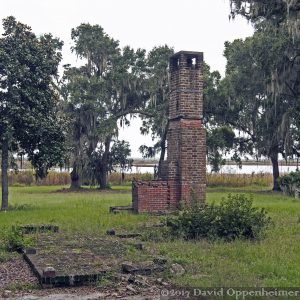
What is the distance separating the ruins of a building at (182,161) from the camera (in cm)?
1473

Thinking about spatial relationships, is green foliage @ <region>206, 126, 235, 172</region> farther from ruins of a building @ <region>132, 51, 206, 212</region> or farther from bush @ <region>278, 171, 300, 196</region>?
ruins of a building @ <region>132, 51, 206, 212</region>

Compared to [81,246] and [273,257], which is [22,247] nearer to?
[81,246]

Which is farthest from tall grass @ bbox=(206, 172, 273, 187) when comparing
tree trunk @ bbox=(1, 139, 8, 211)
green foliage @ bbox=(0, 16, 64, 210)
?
tree trunk @ bbox=(1, 139, 8, 211)

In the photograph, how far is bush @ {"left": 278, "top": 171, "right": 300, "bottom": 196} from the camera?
2431cm

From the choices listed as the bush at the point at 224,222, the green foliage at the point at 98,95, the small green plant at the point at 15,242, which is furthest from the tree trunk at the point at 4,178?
the green foliage at the point at 98,95

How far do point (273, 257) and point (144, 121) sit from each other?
1056 inches

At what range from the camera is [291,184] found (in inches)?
976

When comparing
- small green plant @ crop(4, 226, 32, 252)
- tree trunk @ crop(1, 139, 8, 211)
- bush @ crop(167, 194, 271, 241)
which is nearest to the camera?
small green plant @ crop(4, 226, 32, 252)

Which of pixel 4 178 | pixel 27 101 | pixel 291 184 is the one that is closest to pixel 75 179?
pixel 291 184

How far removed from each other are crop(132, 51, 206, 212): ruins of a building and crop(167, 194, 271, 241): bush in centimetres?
442

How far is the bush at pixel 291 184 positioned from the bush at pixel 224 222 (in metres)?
14.6

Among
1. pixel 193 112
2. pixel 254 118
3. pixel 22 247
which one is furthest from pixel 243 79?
pixel 22 247

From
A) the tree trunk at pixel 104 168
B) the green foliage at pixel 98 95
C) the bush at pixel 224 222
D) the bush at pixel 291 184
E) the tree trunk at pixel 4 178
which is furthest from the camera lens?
the tree trunk at pixel 104 168

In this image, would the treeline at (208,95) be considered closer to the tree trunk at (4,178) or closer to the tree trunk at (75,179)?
the tree trunk at (75,179)
